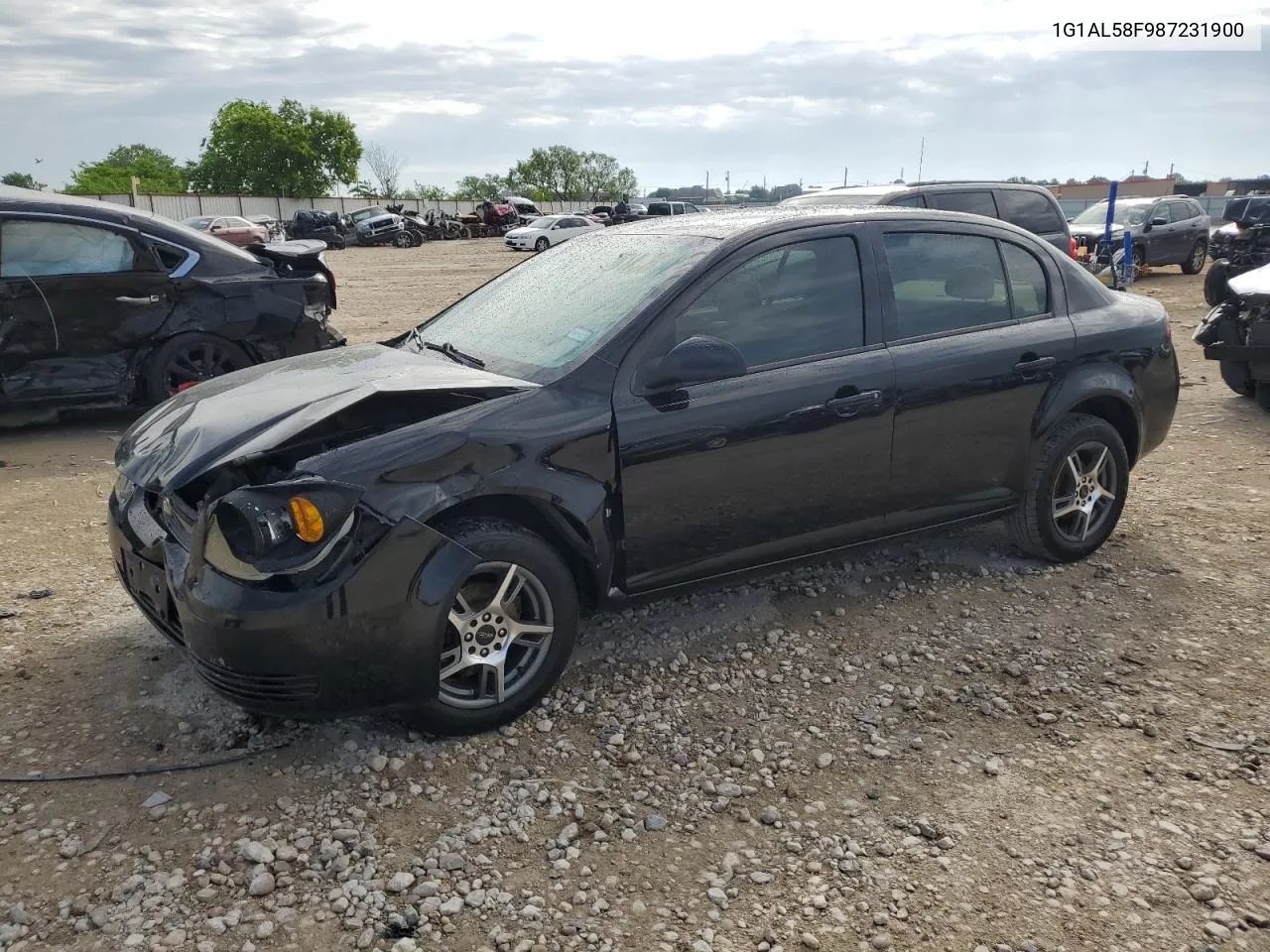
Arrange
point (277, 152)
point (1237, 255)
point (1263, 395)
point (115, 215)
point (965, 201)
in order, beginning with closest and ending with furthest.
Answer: point (115, 215), point (1263, 395), point (965, 201), point (1237, 255), point (277, 152)

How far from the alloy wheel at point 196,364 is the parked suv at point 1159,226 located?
652 inches

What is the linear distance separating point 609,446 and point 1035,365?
2.14 meters

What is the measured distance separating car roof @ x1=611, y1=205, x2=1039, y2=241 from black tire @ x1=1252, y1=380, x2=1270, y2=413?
458 cm

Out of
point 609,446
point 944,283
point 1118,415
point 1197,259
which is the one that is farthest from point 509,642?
point 1197,259

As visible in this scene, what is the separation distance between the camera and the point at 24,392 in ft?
22.5

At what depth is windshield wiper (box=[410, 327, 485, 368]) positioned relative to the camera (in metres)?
3.90

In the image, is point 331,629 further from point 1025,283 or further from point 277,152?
point 277,152

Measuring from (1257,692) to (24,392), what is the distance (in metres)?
7.25

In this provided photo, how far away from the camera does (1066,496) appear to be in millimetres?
4742

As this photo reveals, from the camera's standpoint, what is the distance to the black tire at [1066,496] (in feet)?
15.1

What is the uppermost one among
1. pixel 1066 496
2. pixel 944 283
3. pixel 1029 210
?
pixel 1029 210

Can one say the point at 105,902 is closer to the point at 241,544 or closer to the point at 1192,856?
the point at 241,544

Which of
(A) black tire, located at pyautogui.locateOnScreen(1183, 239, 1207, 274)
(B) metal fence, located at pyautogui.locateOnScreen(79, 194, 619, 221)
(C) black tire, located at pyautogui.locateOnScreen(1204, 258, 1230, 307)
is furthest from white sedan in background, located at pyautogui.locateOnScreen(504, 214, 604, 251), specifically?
(C) black tire, located at pyautogui.locateOnScreen(1204, 258, 1230, 307)

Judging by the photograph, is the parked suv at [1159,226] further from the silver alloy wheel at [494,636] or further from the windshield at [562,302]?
the silver alloy wheel at [494,636]
